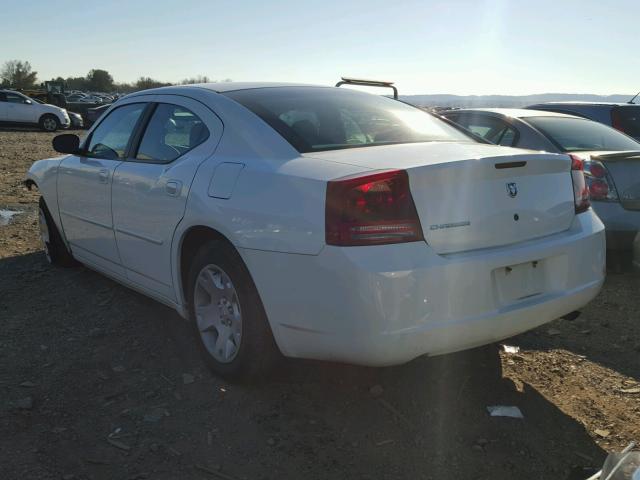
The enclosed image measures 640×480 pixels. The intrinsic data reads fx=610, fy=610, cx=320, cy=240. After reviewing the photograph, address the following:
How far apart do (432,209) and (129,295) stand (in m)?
2.95

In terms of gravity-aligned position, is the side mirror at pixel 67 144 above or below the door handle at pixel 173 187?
above

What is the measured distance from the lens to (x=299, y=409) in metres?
3.03

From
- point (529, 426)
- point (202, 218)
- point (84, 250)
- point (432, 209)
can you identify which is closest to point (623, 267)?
point (529, 426)

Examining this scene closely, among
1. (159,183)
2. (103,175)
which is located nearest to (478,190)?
(159,183)

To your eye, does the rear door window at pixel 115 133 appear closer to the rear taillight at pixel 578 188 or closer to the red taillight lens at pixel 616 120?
the rear taillight at pixel 578 188

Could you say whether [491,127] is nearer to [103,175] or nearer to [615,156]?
[615,156]

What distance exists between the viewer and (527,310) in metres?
2.80

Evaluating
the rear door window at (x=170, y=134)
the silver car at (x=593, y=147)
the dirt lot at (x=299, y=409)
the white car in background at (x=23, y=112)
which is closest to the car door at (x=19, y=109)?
the white car in background at (x=23, y=112)

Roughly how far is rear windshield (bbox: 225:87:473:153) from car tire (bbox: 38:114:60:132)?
24.6m

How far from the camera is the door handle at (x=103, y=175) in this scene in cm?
412

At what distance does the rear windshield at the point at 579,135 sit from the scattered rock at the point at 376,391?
3.35 metres

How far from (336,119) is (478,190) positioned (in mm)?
1086

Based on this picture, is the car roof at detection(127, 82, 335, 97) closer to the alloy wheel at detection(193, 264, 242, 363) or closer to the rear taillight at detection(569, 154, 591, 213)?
the alloy wheel at detection(193, 264, 242, 363)

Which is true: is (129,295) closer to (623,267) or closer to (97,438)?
(97,438)
